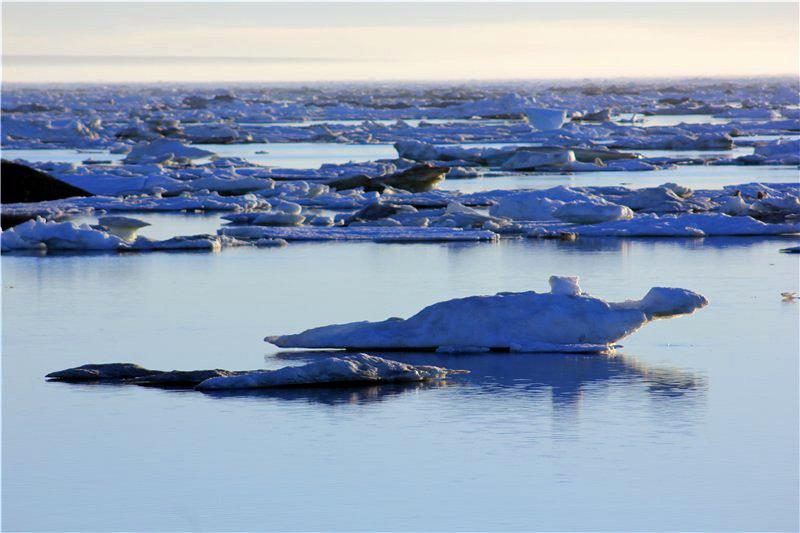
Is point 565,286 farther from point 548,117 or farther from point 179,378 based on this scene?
point 548,117

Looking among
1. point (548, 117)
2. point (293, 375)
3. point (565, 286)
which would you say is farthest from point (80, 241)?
point (548, 117)

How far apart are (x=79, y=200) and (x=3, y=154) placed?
12.1m

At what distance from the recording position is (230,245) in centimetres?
1461

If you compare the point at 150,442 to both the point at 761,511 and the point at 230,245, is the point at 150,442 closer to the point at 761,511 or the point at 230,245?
the point at 761,511

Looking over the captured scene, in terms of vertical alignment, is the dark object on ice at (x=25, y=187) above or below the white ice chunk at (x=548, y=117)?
below

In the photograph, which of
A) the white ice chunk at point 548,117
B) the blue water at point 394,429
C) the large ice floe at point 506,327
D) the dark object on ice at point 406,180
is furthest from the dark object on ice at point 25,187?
the white ice chunk at point 548,117

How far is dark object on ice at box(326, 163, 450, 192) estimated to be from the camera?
20969 millimetres

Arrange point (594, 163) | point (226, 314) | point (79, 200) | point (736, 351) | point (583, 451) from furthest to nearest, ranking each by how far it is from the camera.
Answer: point (594, 163)
point (79, 200)
point (226, 314)
point (736, 351)
point (583, 451)

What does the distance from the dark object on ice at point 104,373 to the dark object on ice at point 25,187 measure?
12.6 meters

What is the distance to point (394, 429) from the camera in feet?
21.7

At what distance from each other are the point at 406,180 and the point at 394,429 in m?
14.5

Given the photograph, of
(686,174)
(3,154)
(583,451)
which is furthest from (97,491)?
(3,154)

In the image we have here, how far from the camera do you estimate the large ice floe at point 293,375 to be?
7.44 meters

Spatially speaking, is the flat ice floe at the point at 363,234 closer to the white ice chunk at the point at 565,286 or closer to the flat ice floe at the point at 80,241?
the flat ice floe at the point at 80,241
